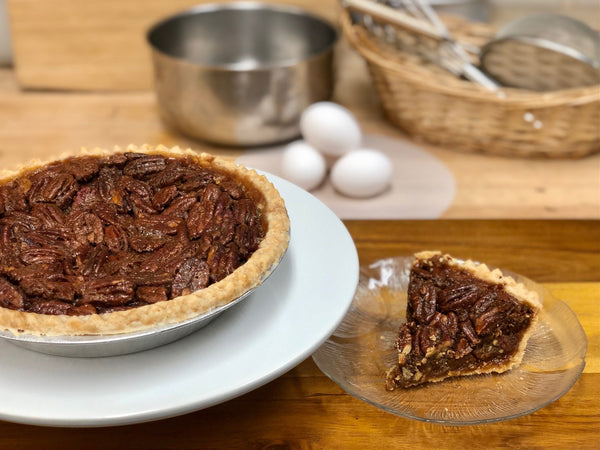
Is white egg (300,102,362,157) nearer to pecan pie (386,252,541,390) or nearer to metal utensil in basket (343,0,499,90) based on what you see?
metal utensil in basket (343,0,499,90)

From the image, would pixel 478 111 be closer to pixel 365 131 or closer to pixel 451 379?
pixel 365 131

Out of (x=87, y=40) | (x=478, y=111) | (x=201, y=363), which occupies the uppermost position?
(x=201, y=363)

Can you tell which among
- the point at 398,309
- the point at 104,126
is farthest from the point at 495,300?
the point at 104,126

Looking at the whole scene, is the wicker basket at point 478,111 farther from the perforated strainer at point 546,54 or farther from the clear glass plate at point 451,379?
the clear glass plate at point 451,379

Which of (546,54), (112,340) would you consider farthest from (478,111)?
(112,340)

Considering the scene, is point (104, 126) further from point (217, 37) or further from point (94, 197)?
point (94, 197)

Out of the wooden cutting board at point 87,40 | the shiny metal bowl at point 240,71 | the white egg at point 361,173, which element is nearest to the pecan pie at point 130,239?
the white egg at point 361,173

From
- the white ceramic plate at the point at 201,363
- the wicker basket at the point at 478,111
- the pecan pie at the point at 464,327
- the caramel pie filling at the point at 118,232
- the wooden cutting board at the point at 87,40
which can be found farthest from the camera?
the wooden cutting board at the point at 87,40
